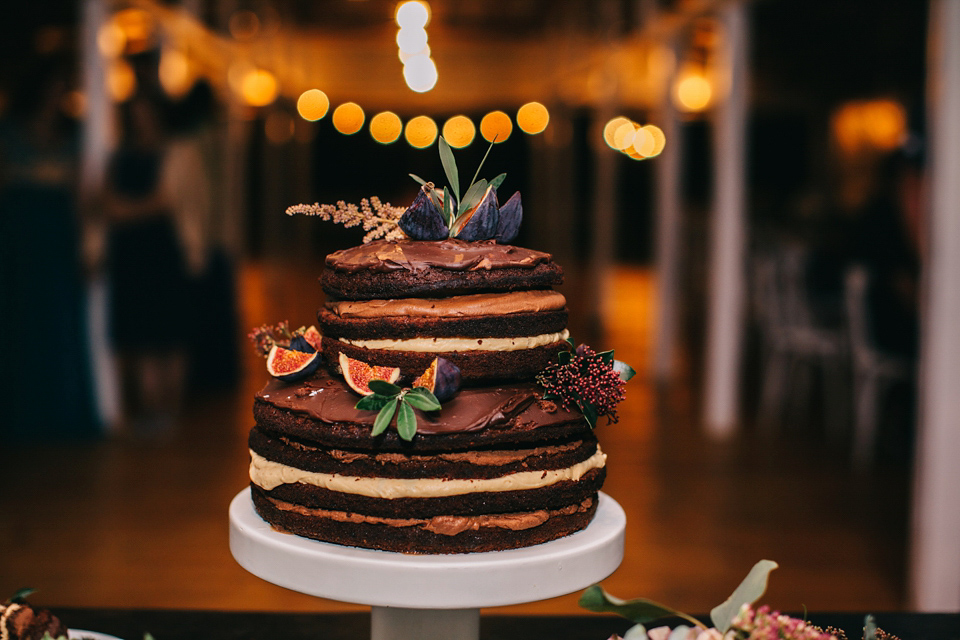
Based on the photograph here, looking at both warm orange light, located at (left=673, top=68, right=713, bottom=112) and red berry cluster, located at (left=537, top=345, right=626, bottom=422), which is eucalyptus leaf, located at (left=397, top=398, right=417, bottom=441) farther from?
warm orange light, located at (left=673, top=68, right=713, bottom=112)

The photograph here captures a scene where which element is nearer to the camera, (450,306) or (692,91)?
(450,306)

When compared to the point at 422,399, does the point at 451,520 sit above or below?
below

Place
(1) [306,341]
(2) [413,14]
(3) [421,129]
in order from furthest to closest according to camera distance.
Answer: (3) [421,129] → (2) [413,14] → (1) [306,341]

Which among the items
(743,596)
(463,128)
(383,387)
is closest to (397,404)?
(383,387)

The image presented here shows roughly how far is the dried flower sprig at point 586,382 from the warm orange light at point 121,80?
4649mm

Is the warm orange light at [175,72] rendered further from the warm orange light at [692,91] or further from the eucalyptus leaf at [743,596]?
the eucalyptus leaf at [743,596]

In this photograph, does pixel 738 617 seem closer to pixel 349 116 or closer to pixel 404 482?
pixel 404 482

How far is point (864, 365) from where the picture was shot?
4785mm

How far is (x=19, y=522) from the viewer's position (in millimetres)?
3816

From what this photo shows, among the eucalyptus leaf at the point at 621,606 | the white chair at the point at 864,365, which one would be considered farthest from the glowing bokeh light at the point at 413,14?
the eucalyptus leaf at the point at 621,606

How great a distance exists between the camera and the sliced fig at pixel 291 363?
54.6 inches

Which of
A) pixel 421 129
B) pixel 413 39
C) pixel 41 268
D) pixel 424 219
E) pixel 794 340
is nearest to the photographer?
pixel 424 219

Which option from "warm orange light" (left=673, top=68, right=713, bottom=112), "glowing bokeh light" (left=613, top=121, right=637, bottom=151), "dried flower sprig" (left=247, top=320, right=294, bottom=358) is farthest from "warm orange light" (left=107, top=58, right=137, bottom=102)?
"glowing bokeh light" (left=613, top=121, right=637, bottom=151)

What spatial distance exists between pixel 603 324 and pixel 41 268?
583cm
